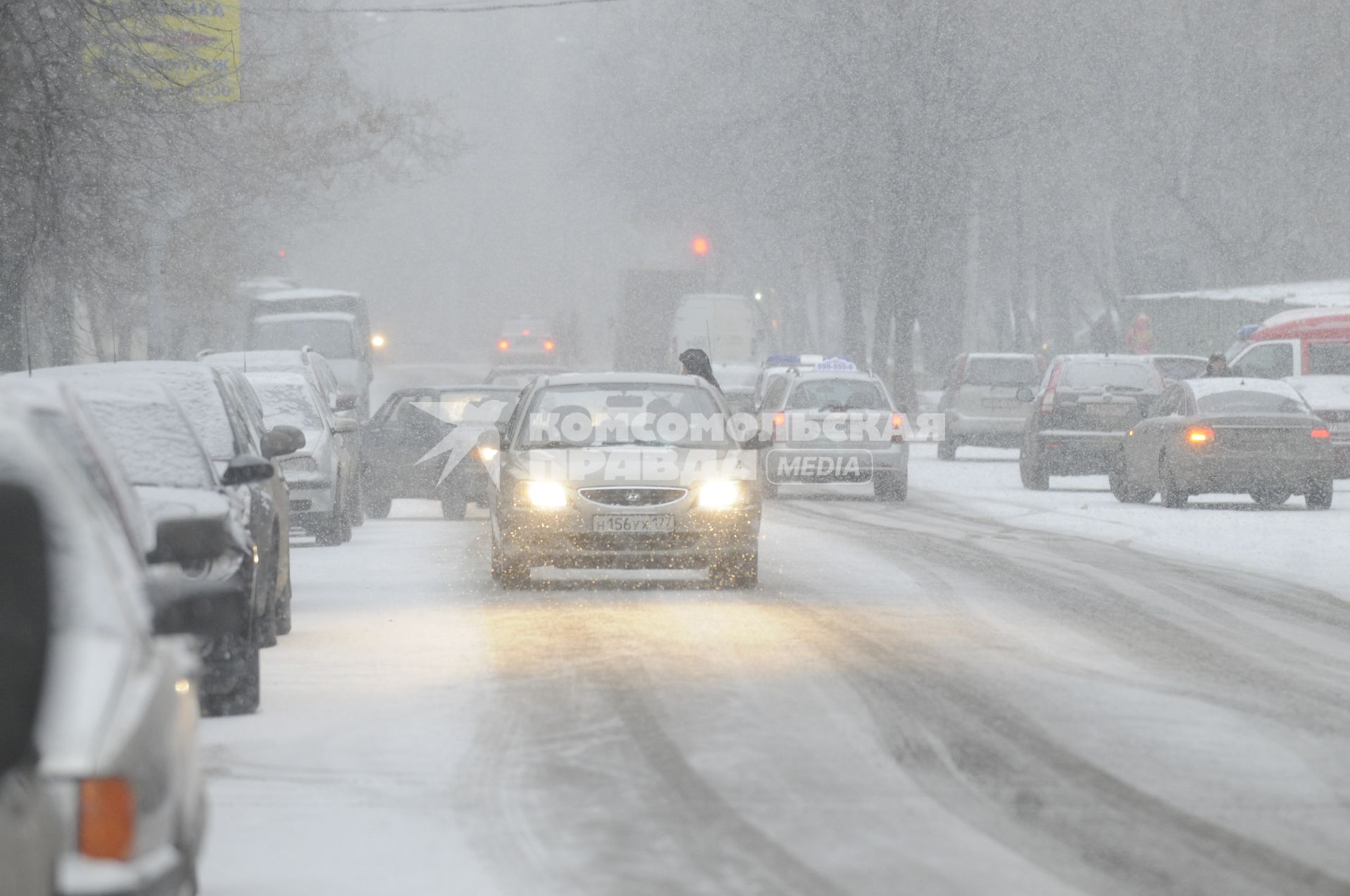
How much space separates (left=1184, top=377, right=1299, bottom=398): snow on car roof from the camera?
25.1m

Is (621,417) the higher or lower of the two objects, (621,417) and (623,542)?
the higher

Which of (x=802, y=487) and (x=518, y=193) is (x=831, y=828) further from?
(x=518, y=193)

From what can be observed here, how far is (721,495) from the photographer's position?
15.2 meters

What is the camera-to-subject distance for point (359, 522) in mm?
24422

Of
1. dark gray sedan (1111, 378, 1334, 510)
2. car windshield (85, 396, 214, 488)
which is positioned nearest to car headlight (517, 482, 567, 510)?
car windshield (85, 396, 214, 488)

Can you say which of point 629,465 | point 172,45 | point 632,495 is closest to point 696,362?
point 172,45

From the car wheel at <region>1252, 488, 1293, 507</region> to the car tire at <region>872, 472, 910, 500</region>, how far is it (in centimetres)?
397

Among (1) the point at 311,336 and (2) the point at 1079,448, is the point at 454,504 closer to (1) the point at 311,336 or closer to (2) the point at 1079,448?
(2) the point at 1079,448

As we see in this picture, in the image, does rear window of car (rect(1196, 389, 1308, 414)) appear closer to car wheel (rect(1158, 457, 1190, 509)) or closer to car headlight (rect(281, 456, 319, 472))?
car wheel (rect(1158, 457, 1190, 509))

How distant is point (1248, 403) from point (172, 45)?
11.9m

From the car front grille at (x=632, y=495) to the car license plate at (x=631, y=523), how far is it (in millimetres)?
66

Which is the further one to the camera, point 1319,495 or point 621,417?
point 1319,495

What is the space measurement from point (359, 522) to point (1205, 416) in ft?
29.7

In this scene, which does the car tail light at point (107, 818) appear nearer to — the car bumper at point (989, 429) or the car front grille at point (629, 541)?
the car front grille at point (629, 541)
